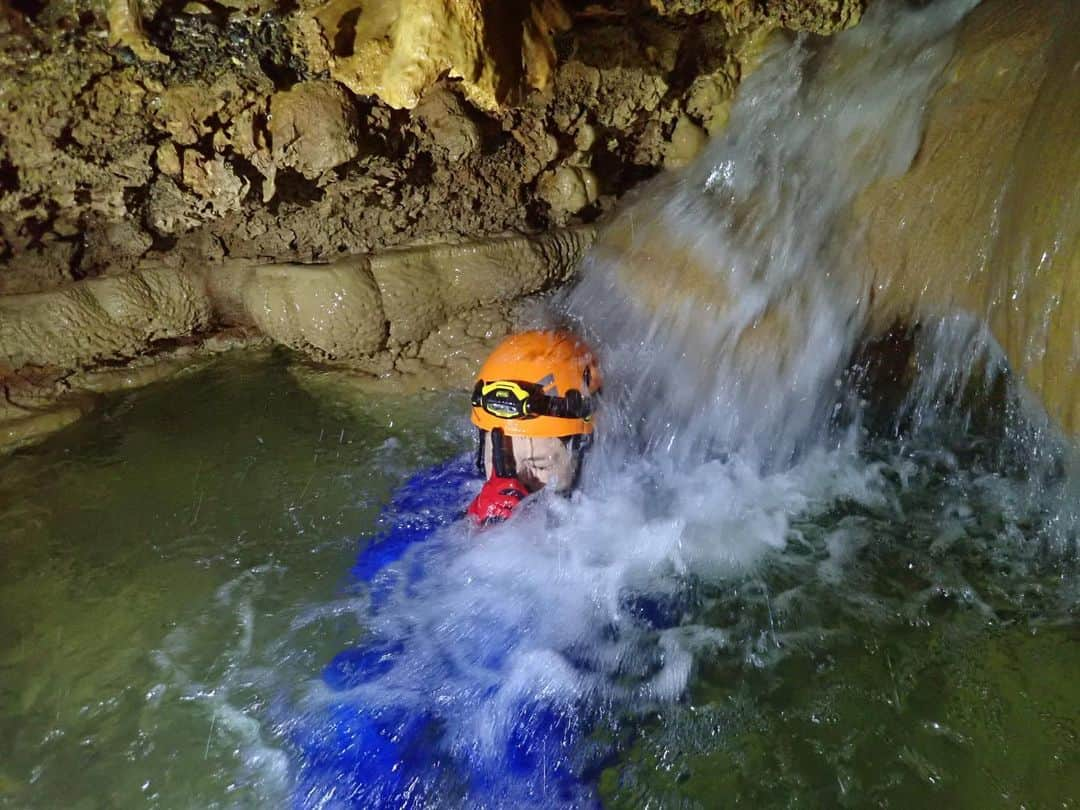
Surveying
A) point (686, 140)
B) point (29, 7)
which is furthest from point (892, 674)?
point (29, 7)

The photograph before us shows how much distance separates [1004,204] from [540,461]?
248cm

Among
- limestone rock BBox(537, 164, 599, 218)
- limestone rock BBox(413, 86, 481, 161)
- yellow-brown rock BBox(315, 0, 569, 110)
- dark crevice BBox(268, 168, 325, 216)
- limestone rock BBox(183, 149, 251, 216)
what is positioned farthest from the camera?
limestone rock BBox(537, 164, 599, 218)

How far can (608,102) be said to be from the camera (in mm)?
4562

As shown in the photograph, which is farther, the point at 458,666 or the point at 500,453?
the point at 500,453

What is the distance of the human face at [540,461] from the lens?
346 centimetres

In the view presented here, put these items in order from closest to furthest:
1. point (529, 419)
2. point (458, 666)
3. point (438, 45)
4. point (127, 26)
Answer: point (458, 666) → point (438, 45) → point (127, 26) → point (529, 419)

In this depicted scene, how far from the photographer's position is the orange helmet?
11.0ft

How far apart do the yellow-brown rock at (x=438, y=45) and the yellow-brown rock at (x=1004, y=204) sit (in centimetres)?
204

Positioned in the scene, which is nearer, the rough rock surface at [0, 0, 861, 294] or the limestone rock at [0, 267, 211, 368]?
the rough rock surface at [0, 0, 861, 294]

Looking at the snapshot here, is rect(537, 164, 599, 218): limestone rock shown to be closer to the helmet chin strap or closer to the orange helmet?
the orange helmet

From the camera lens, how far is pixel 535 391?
3377 millimetres

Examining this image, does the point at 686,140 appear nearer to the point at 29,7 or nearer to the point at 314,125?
the point at 314,125

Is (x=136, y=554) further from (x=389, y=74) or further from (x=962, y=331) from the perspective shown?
(x=962, y=331)

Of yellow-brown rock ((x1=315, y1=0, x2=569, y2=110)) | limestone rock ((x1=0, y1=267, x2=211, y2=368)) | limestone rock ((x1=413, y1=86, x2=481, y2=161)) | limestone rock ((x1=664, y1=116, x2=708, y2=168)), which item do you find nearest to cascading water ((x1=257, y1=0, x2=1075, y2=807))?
limestone rock ((x1=664, y1=116, x2=708, y2=168))
